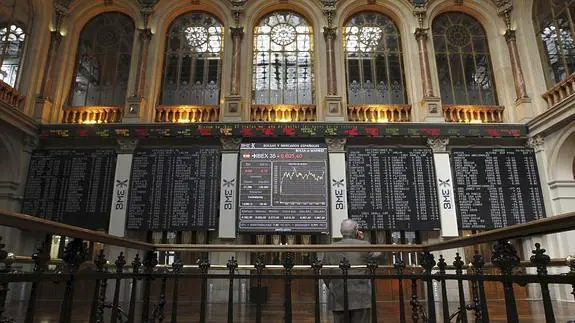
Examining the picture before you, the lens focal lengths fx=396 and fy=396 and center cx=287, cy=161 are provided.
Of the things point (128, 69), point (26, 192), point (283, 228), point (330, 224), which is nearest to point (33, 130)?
point (26, 192)

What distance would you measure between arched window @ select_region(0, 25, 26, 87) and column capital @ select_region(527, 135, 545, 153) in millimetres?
13393

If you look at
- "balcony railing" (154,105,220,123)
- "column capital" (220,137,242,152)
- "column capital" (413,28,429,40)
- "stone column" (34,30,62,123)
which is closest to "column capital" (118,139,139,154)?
"balcony railing" (154,105,220,123)

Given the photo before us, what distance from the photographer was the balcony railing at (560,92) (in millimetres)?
9328

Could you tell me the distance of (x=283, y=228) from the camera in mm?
9398

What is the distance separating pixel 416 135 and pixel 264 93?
4241mm

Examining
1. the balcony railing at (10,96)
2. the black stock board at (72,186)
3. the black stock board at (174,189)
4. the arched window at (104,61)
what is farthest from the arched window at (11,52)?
the black stock board at (174,189)

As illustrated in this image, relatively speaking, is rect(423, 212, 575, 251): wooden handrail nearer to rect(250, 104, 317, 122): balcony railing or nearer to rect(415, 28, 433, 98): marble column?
rect(250, 104, 317, 122): balcony railing

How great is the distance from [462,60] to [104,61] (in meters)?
10.3

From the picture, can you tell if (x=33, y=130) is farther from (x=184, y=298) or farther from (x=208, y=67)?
(x=184, y=298)

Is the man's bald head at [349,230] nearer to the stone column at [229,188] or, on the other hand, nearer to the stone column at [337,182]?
the stone column at [337,182]

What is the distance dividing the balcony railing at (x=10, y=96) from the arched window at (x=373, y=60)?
8577mm

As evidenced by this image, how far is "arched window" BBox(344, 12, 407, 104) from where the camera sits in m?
11.0

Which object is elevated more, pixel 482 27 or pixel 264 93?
pixel 482 27

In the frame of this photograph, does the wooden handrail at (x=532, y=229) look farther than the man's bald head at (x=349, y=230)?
No
